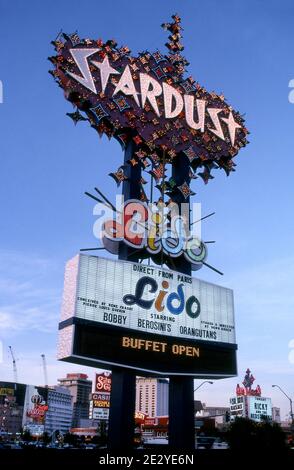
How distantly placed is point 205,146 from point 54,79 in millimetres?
12686

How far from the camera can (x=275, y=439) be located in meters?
28.5

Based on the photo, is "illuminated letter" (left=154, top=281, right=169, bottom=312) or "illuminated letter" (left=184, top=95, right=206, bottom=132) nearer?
"illuminated letter" (left=154, top=281, right=169, bottom=312)

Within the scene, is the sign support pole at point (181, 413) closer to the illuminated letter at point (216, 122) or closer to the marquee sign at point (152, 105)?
the marquee sign at point (152, 105)

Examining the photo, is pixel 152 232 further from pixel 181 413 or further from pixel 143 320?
pixel 181 413

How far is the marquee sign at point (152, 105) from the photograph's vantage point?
3228 centimetres

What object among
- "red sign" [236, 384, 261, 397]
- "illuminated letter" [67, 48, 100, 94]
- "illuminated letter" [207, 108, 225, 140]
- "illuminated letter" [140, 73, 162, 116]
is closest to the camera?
"illuminated letter" [67, 48, 100, 94]

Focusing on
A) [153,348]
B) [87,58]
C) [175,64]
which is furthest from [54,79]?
[153,348]

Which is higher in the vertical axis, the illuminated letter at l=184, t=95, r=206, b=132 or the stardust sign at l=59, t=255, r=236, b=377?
the illuminated letter at l=184, t=95, r=206, b=132

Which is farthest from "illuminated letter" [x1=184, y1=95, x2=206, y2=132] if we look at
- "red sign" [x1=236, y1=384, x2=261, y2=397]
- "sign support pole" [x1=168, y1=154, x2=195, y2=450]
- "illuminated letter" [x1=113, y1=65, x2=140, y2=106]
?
"red sign" [x1=236, y1=384, x2=261, y2=397]

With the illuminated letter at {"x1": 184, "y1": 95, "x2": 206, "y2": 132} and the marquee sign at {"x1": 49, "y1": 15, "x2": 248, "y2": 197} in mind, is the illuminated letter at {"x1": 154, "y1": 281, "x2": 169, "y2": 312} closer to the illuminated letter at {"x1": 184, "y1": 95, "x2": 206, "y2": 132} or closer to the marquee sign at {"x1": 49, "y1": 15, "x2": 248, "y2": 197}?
the marquee sign at {"x1": 49, "y1": 15, "x2": 248, "y2": 197}

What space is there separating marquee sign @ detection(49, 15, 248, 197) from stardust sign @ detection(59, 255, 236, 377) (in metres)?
7.18

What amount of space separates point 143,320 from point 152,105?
51.8 ft

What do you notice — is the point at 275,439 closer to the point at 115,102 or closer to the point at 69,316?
the point at 69,316

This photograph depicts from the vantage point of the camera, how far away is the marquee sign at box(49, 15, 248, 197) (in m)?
32.3
